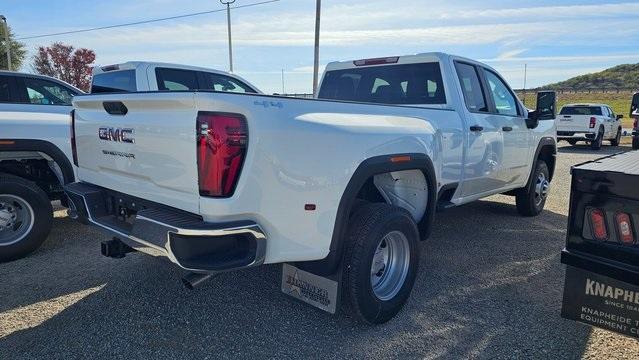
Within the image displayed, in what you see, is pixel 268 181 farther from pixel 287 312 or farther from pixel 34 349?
pixel 34 349

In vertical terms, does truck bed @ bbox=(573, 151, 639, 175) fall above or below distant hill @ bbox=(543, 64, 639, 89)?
below

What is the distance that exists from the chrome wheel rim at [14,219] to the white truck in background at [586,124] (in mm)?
18092

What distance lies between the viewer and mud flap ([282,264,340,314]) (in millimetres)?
3066

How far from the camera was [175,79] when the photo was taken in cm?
756

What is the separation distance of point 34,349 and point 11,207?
7.53 feet

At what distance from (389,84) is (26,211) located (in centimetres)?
387

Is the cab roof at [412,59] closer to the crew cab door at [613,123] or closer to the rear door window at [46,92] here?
the rear door window at [46,92]

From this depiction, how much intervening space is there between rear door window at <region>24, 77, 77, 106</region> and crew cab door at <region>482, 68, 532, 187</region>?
489 cm

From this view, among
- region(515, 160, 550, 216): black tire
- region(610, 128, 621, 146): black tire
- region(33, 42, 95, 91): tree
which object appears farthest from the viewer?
region(33, 42, 95, 91): tree

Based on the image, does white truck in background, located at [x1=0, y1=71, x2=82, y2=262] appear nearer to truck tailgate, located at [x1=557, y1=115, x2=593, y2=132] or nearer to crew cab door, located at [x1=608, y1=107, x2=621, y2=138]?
truck tailgate, located at [x1=557, y1=115, x2=593, y2=132]

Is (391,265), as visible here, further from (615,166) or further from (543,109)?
(543,109)

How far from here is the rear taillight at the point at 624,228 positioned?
2.56 metres

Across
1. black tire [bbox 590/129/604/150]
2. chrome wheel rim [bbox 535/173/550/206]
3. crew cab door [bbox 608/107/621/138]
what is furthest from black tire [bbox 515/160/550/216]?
crew cab door [bbox 608/107/621/138]

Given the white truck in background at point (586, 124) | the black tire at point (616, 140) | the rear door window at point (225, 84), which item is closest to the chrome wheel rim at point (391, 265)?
the rear door window at point (225, 84)
